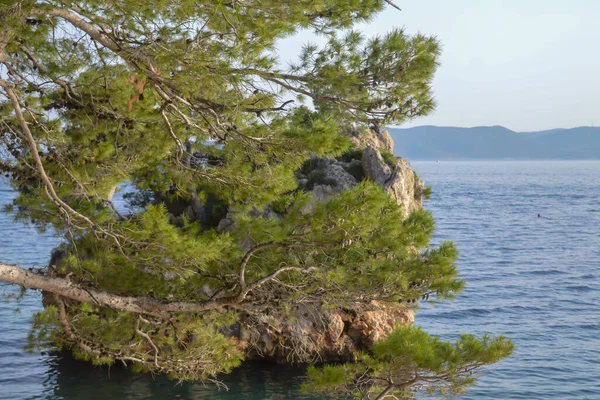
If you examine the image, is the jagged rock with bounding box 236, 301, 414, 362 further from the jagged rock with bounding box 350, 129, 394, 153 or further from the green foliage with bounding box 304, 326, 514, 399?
the green foliage with bounding box 304, 326, 514, 399

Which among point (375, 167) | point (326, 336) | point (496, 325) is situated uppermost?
point (375, 167)

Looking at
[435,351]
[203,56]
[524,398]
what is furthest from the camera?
[524,398]

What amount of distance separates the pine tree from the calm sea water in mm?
1014

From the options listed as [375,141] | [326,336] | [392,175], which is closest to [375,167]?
[392,175]

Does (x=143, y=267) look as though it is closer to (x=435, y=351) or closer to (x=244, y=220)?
(x=244, y=220)

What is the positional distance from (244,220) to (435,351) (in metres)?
2.25

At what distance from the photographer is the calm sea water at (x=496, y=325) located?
1401 centimetres

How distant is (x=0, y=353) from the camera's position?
1650 cm

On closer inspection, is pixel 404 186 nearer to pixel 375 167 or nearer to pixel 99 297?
pixel 375 167

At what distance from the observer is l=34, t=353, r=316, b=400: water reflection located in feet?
44.1

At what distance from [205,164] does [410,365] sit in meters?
3.13

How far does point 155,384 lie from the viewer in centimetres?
1407

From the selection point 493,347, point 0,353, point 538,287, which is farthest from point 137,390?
point 538,287

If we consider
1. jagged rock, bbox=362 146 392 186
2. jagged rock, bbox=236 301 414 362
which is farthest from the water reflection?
jagged rock, bbox=362 146 392 186
